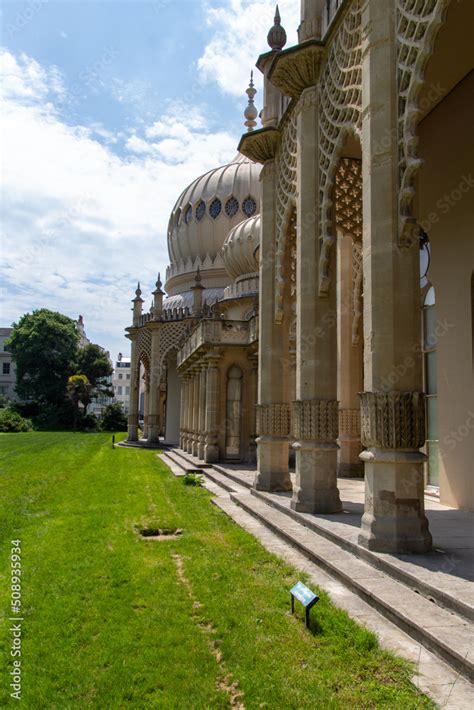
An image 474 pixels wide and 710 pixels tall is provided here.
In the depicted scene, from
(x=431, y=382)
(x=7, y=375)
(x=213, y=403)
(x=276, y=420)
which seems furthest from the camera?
(x=7, y=375)

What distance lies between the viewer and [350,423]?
1475 cm

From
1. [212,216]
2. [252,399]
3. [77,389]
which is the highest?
[212,216]

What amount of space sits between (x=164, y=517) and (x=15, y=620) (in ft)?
15.2

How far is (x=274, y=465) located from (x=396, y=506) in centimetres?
531

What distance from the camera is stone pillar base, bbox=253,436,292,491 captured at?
1148cm

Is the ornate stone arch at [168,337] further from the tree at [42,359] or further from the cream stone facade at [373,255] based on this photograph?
the tree at [42,359]

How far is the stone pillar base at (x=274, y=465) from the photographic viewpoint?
11477 mm

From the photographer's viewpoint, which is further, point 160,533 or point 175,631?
point 160,533

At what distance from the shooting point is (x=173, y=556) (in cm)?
702

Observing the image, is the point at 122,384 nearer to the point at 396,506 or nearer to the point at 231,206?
the point at 231,206

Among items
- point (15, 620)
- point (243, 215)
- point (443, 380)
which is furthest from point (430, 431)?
point (243, 215)

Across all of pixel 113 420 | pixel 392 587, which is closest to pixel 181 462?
pixel 392 587

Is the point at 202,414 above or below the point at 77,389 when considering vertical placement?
below
